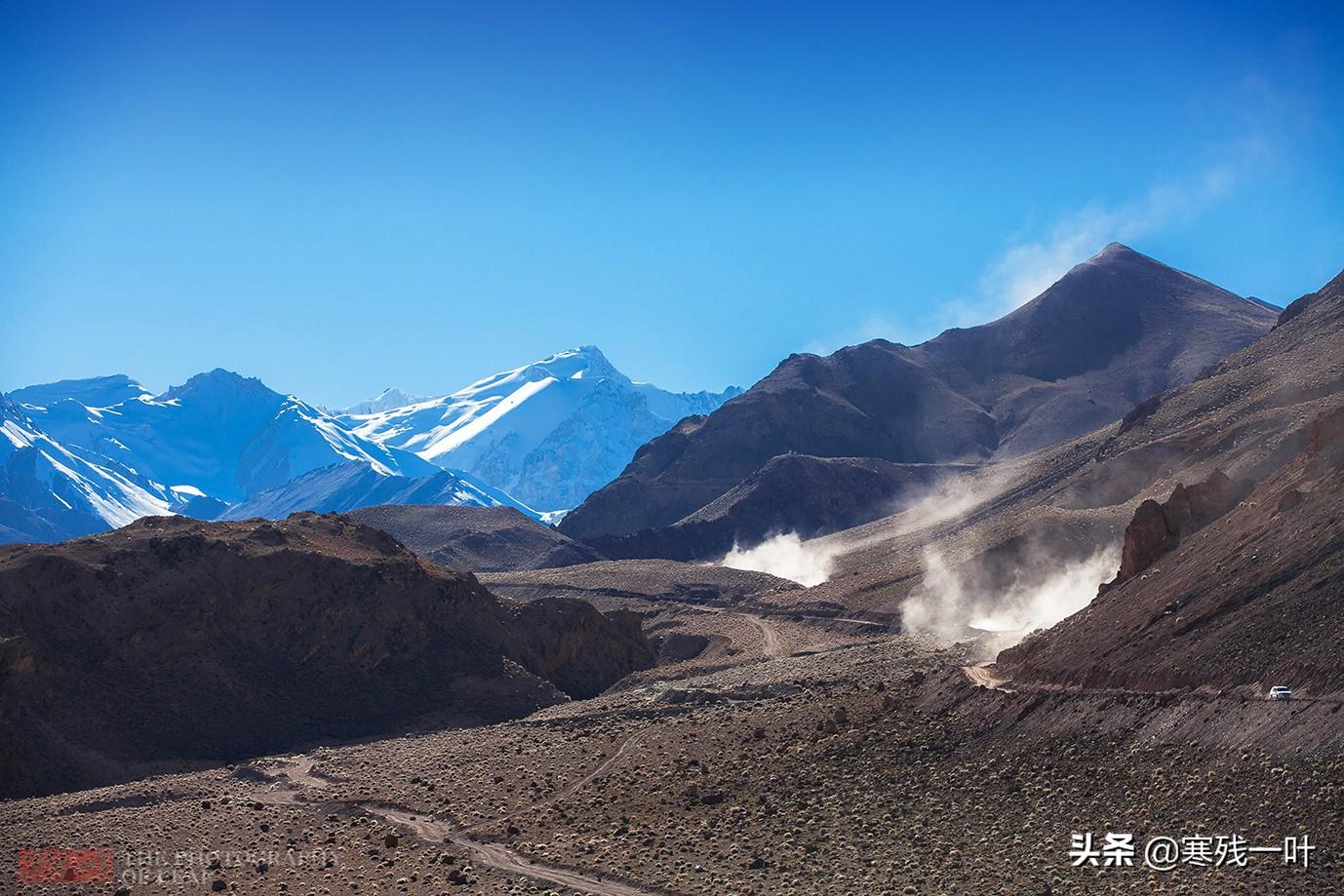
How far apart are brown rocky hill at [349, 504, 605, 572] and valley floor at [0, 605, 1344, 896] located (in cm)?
11338

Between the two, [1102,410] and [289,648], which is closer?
[289,648]

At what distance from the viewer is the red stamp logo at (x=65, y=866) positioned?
3259 cm

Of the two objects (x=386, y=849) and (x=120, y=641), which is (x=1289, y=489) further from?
(x=120, y=641)

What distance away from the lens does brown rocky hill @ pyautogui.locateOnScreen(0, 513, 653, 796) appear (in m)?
51.4

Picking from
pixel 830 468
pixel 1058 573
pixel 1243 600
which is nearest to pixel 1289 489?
pixel 1243 600

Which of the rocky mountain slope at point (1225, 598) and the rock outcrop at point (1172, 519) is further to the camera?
the rock outcrop at point (1172, 519)

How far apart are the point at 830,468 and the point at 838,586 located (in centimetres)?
8447

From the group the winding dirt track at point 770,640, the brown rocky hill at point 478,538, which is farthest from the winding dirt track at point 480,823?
the brown rocky hill at point 478,538

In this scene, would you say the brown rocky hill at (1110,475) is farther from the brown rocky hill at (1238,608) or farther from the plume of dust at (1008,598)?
the brown rocky hill at (1238,608)

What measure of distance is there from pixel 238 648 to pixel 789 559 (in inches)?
4009

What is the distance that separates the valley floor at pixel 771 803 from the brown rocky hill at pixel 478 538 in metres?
113

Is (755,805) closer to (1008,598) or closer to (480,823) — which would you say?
(480,823)

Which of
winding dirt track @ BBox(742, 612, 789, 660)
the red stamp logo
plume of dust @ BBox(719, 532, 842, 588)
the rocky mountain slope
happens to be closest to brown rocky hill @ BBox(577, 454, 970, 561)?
plume of dust @ BBox(719, 532, 842, 588)

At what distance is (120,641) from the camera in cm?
5600
